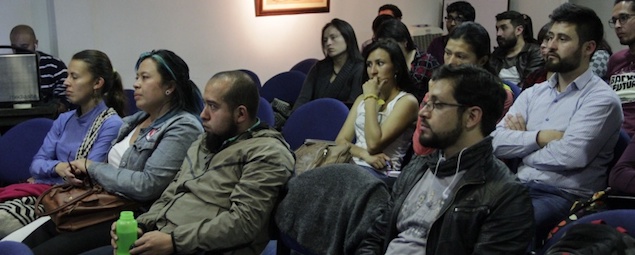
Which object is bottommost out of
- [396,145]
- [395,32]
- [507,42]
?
[396,145]

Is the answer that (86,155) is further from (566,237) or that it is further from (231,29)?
(231,29)

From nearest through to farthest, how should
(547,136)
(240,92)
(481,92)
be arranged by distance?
(481,92), (240,92), (547,136)

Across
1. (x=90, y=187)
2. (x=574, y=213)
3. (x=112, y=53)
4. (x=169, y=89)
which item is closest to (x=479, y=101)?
(x=574, y=213)

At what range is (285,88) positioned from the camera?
553cm

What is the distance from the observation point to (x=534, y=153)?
288 centimetres

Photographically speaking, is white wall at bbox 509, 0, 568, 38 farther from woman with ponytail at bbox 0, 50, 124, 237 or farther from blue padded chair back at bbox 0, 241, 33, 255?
blue padded chair back at bbox 0, 241, 33, 255

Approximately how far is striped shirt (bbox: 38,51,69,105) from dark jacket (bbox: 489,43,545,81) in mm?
2983

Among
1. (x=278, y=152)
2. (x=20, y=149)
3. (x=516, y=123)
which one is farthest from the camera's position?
(x=20, y=149)

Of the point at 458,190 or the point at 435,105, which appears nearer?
the point at 458,190

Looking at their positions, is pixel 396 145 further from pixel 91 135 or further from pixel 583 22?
pixel 91 135

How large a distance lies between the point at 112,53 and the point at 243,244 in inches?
167

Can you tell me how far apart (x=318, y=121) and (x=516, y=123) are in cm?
114

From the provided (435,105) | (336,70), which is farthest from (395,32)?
(435,105)

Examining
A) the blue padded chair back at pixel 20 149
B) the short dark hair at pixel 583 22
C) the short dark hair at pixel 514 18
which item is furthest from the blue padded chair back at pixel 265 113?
the short dark hair at pixel 514 18
